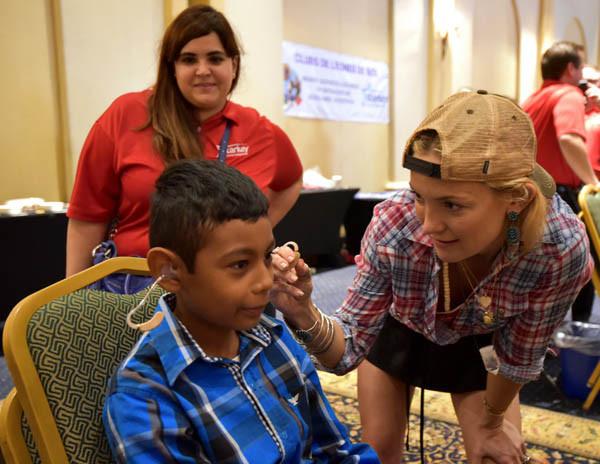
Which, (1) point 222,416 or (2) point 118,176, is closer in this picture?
(1) point 222,416

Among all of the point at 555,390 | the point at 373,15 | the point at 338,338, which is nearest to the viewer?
the point at 338,338

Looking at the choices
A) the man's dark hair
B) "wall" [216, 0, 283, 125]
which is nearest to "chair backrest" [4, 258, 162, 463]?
the man's dark hair

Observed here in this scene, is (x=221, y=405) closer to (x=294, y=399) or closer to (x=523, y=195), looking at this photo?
(x=294, y=399)

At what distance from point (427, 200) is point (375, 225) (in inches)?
10.7

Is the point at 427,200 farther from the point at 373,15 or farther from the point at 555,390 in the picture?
the point at 373,15

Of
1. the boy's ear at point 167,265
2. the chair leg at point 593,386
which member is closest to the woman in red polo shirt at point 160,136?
the boy's ear at point 167,265

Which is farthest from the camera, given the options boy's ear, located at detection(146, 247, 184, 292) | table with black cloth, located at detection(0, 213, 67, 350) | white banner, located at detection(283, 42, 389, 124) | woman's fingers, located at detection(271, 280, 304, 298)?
white banner, located at detection(283, 42, 389, 124)

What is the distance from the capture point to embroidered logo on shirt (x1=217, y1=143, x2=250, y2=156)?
1.81 metres

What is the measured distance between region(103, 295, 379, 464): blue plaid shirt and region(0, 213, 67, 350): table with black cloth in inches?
107

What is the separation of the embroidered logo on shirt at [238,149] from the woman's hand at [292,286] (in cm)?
66

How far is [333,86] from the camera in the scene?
274 inches

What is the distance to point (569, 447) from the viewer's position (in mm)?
2383

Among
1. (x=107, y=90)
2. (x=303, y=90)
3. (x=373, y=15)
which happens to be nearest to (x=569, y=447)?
(x=107, y=90)

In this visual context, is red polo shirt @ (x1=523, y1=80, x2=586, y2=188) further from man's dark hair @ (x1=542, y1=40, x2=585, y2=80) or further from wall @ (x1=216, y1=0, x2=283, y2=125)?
wall @ (x1=216, y1=0, x2=283, y2=125)
